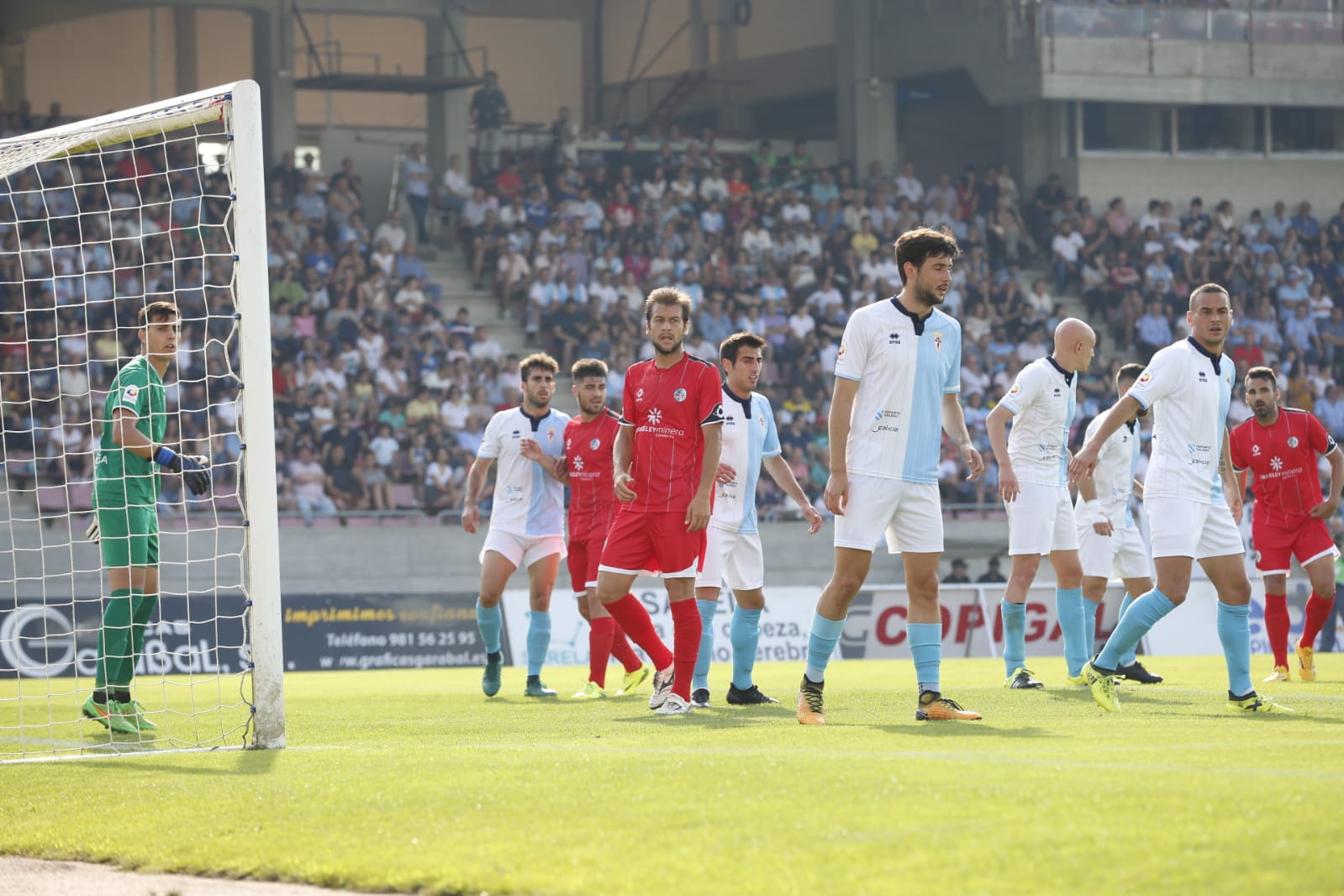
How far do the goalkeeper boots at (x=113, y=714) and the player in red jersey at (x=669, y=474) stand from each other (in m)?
3.08

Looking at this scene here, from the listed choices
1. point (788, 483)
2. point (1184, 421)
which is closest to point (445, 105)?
point (788, 483)

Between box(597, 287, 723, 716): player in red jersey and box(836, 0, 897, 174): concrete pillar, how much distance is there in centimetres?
2732

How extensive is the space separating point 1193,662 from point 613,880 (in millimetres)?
13138

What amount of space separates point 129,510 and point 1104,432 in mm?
5922

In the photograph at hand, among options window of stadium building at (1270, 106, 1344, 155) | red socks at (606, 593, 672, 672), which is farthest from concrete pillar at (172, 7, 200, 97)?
red socks at (606, 593, 672, 672)

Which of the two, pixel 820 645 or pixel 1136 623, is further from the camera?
pixel 1136 623

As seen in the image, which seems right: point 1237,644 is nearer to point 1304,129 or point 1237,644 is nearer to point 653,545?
point 653,545

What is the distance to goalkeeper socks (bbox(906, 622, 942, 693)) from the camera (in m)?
8.77

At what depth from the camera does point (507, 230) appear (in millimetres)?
30500

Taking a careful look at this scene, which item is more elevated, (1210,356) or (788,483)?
(1210,356)

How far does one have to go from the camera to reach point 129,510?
10.3 meters

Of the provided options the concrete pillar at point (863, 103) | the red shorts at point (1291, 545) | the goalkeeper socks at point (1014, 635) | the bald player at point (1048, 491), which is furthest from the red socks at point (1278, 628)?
the concrete pillar at point (863, 103)

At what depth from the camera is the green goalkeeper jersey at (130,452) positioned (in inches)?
Answer: 405

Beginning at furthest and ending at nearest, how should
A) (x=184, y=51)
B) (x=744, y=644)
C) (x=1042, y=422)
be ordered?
(x=184, y=51), (x=1042, y=422), (x=744, y=644)
